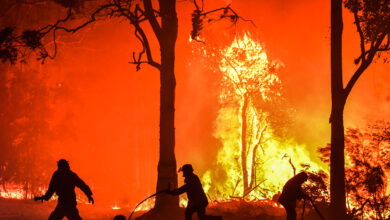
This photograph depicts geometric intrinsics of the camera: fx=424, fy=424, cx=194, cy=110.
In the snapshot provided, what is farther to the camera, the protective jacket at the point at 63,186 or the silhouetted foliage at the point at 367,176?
the silhouetted foliage at the point at 367,176

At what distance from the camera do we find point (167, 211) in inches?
624

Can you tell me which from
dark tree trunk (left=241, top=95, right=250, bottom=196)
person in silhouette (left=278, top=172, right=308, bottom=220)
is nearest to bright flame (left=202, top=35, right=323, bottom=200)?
dark tree trunk (left=241, top=95, right=250, bottom=196)

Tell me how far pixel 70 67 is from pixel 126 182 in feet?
46.7

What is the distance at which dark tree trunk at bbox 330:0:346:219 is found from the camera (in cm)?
1494

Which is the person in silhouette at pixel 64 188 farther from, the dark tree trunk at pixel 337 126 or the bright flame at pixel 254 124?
the bright flame at pixel 254 124

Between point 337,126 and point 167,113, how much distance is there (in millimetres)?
6356

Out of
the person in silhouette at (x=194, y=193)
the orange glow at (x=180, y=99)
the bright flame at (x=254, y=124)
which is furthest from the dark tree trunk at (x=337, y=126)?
the orange glow at (x=180, y=99)

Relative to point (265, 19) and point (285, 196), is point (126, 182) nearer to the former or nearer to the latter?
point (265, 19)

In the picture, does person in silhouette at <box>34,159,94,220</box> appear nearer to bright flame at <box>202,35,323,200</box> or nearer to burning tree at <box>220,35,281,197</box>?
bright flame at <box>202,35,323,200</box>

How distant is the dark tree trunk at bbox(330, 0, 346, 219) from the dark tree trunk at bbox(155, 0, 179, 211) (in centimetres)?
A: 583

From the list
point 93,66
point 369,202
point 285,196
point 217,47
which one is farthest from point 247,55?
point 93,66

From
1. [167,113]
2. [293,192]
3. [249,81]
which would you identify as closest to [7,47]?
[167,113]

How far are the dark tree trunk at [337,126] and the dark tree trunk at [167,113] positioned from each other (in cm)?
583

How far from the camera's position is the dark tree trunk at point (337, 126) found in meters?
14.9
